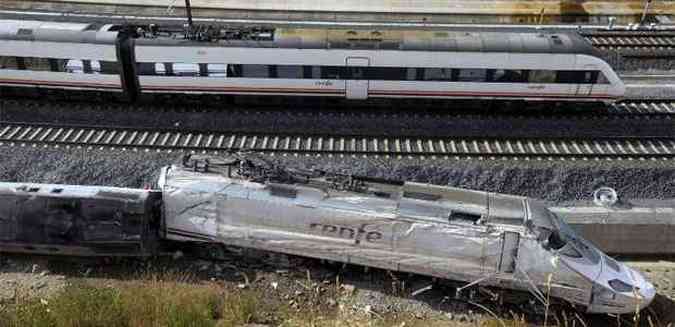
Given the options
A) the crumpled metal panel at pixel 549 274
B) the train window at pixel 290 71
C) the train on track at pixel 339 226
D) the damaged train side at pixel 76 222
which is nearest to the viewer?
the crumpled metal panel at pixel 549 274

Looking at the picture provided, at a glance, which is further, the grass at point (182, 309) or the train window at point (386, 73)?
the train window at point (386, 73)

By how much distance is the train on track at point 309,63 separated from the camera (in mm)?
20125

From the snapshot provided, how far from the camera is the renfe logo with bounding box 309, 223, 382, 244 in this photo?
1420 cm

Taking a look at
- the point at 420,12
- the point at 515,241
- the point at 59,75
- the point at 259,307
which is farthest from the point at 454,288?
the point at 420,12

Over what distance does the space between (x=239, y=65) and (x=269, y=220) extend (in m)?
7.49

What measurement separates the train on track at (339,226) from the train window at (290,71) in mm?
5890

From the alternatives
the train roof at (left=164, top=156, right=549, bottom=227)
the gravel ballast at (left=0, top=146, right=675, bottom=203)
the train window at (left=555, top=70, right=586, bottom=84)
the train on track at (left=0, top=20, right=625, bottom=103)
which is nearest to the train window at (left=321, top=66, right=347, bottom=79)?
the train on track at (left=0, top=20, right=625, bottom=103)

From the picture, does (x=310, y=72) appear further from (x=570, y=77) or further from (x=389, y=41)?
(x=570, y=77)

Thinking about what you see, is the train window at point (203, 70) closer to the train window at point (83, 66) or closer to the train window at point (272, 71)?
the train window at point (272, 71)

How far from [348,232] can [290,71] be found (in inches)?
305

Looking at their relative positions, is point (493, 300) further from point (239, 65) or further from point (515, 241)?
point (239, 65)

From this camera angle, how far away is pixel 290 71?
66.7 ft

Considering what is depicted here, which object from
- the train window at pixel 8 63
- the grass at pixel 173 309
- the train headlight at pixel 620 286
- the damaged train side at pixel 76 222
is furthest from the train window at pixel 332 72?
the train headlight at pixel 620 286

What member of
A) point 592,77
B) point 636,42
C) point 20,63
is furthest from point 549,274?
point 20,63
